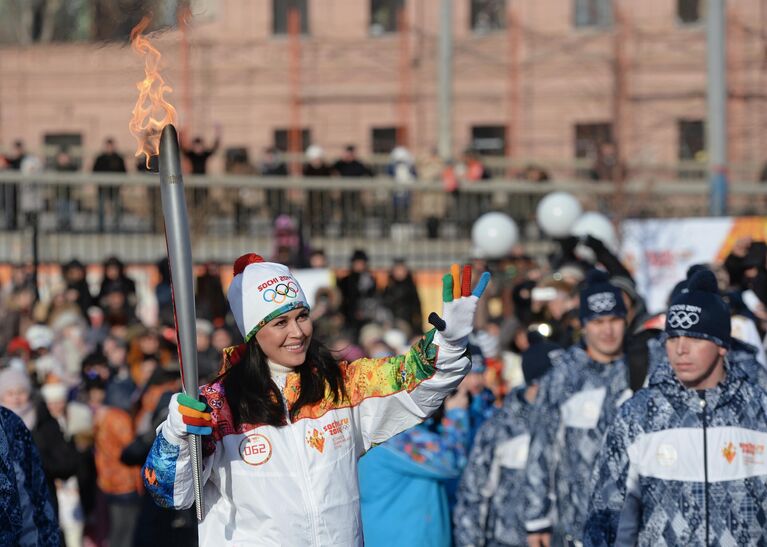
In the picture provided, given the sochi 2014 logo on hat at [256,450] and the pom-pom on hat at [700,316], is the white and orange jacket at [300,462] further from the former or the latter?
the pom-pom on hat at [700,316]

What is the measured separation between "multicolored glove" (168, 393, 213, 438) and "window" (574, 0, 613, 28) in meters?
24.5

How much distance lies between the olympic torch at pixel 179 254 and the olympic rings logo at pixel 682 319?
1690 mm

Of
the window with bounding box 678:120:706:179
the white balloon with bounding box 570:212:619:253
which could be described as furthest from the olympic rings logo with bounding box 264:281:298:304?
the window with bounding box 678:120:706:179

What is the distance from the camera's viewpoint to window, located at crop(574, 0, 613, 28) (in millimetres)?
27922

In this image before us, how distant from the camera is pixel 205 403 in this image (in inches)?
177

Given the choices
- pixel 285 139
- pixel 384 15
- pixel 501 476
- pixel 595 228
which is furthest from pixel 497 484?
pixel 384 15

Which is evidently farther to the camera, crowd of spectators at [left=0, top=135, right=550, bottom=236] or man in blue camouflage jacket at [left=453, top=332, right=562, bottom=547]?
crowd of spectators at [left=0, top=135, right=550, bottom=236]

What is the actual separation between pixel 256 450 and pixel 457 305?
746 mm

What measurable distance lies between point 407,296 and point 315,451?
432 inches

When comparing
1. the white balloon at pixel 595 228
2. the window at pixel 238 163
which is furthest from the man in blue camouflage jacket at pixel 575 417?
the window at pixel 238 163

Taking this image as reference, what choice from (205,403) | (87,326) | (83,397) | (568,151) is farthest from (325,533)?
(568,151)

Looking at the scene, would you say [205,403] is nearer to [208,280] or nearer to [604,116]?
[208,280]

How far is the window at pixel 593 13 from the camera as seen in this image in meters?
27.9

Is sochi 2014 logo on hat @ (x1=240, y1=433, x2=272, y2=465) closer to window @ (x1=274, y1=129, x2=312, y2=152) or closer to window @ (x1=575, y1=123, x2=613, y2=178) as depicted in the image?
window @ (x1=575, y1=123, x2=613, y2=178)
